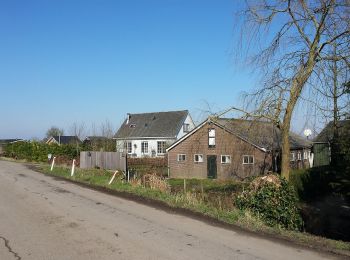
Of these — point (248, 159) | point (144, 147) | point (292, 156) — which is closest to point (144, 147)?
point (144, 147)

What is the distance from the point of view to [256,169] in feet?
125

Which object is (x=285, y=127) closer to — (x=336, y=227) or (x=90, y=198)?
(x=336, y=227)

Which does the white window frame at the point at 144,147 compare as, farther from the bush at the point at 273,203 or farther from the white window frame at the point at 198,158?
the bush at the point at 273,203

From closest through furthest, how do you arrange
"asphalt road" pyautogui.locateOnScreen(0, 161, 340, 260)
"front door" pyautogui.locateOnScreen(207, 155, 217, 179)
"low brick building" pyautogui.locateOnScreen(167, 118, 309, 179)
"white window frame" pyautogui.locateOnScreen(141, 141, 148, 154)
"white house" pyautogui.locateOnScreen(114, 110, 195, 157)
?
"asphalt road" pyautogui.locateOnScreen(0, 161, 340, 260), "low brick building" pyautogui.locateOnScreen(167, 118, 309, 179), "front door" pyautogui.locateOnScreen(207, 155, 217, 179), "white house" pyautogui.locateOnScreen(114, 110, 195, 157), "white window frame" pyautogui.locateOnScreen(141, 141, 148, 154)

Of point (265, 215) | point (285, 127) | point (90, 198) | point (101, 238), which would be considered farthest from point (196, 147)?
point (101, 238)

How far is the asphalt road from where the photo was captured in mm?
8180

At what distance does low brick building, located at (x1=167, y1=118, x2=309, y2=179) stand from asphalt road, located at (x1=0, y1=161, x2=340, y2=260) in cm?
2266

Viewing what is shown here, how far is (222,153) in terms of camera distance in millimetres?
40781

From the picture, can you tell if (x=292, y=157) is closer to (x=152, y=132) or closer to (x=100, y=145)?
(x=100, y=145)

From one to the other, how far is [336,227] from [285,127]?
15.1 feet

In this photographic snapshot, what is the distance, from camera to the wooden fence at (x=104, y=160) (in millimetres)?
43175

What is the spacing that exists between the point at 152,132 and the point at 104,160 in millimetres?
24227

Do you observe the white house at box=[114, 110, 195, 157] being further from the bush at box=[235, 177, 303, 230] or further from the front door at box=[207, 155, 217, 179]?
the bush at box=[235, 177, 303, 230]

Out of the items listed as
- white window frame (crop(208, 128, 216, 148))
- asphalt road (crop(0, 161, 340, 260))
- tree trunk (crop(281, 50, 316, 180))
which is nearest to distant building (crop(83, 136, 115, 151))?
white window frame (crop(208, 128, 216, 148))
